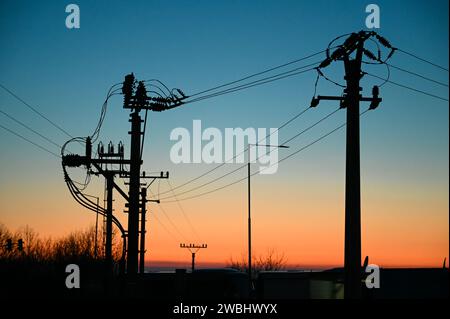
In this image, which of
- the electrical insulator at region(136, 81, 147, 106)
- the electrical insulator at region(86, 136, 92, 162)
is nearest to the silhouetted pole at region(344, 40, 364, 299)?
the electrical insulator at region(86, 136, 92, 162)

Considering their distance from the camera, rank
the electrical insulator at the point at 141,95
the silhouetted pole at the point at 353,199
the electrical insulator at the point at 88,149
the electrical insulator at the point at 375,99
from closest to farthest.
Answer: the silhouetted pole at the point at 353,199, the electrical insulator at the point at 375,99, the electrical insulator at the point at 88,149, the electrical insulator at the point at 141,95

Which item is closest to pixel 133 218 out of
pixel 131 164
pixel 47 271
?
pixel 131 164

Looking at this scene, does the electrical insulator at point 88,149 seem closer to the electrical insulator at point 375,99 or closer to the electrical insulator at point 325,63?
the electrical insulator at point 325,63

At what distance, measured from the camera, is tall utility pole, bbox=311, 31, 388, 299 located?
18.8 m

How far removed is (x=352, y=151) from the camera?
1952 cm

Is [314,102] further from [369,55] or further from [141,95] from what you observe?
[141,95]

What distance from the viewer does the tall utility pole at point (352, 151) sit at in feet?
61.5

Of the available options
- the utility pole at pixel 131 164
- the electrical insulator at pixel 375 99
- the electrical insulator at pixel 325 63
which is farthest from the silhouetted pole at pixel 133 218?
the electrical insulator at pixel 375 99

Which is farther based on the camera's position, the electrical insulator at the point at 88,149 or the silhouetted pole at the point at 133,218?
the silhouetted pole at the point at 133,218

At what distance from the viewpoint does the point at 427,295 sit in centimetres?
3522

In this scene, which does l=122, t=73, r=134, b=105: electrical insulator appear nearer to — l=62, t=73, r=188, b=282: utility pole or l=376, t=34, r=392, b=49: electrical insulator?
l=62, t=73, r=188, b=282: utility pole
